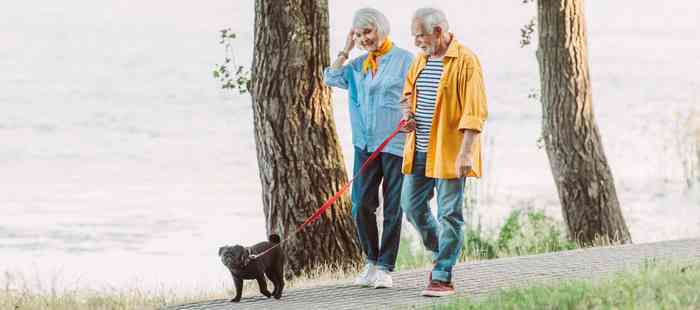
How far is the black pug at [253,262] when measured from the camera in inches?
315

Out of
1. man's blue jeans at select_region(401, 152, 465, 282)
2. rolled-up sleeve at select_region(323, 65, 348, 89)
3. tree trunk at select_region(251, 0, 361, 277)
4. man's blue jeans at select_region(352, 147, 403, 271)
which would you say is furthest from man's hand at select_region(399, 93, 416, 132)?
tree trunk at select_region(251, 0, 361, 277)

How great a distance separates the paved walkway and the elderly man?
472 mm

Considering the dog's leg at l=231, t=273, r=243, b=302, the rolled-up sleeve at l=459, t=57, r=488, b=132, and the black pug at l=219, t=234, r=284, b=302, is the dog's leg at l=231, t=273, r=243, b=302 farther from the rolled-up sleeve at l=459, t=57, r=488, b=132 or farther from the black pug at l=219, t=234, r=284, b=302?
the rolled-up sleeve at l=459, t=57, r=488, b=132

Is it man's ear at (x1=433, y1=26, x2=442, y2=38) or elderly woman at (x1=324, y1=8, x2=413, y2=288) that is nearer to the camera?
man's ear at (x1=433, y1=26, x2=442, y2=38)

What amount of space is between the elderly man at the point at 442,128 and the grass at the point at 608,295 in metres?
0.55

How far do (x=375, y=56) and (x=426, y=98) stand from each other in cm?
64

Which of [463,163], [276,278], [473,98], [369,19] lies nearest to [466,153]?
[463,163]

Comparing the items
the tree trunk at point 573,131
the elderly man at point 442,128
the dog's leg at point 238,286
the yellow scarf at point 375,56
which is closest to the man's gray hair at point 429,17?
the elderly man at point 442,128

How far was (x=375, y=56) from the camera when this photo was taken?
8602 mm

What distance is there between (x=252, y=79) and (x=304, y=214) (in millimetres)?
1389

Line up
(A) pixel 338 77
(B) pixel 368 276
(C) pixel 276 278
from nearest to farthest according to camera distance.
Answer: (C) pixel 276 278 → (A) pixel 338 77 → (B) pixel 368 276

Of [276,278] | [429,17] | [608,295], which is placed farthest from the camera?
[276,278]

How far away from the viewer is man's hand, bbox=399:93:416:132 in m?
8.23

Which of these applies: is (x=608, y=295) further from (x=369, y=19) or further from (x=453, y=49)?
(x=369, y=19)
